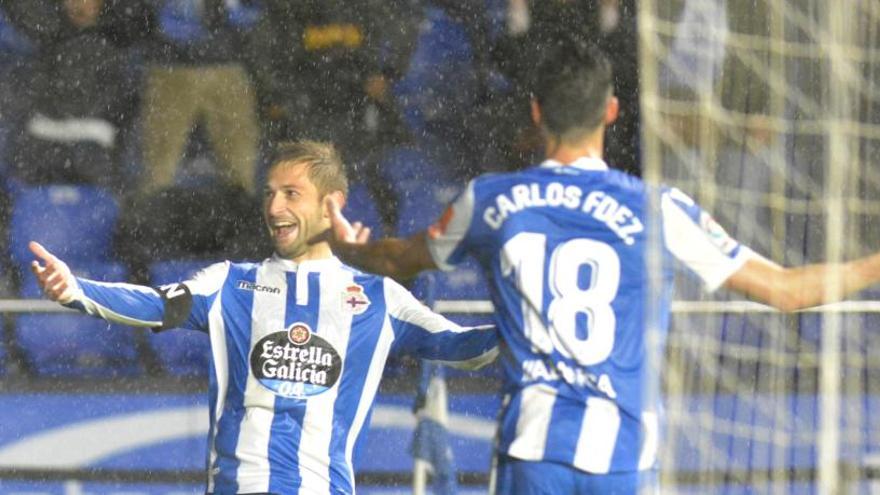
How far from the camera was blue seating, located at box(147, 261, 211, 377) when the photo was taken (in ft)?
23.1

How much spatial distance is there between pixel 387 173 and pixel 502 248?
398 centimetres

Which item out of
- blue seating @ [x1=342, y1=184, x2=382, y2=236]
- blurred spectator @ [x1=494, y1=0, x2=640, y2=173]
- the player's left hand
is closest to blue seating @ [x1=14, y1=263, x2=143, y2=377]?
blue seating @ [x1=342, y1=184, x2=382, y2=236]

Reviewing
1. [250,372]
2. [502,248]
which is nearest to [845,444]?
[250,372]

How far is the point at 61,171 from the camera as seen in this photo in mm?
7500

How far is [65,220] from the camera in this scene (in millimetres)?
7414

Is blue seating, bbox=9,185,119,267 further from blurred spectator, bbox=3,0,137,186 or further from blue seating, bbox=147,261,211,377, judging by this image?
blue seating, bbox=147,261,211,377

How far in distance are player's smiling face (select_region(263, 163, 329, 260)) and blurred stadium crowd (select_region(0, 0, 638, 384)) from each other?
295cm

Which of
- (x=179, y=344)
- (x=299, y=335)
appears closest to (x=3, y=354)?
(x=179, y=344)

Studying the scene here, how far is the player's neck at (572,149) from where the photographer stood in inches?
136

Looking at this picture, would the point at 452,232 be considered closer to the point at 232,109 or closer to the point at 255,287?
the point at 255,287

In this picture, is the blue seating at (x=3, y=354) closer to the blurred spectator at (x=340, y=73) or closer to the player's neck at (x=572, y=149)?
the blurred spectator at (x=340, y=73)

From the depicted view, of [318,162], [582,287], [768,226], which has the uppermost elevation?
[768,226]

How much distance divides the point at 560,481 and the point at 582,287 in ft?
1.23

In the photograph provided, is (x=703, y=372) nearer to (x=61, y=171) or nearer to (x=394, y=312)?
(x=394, y=312)
